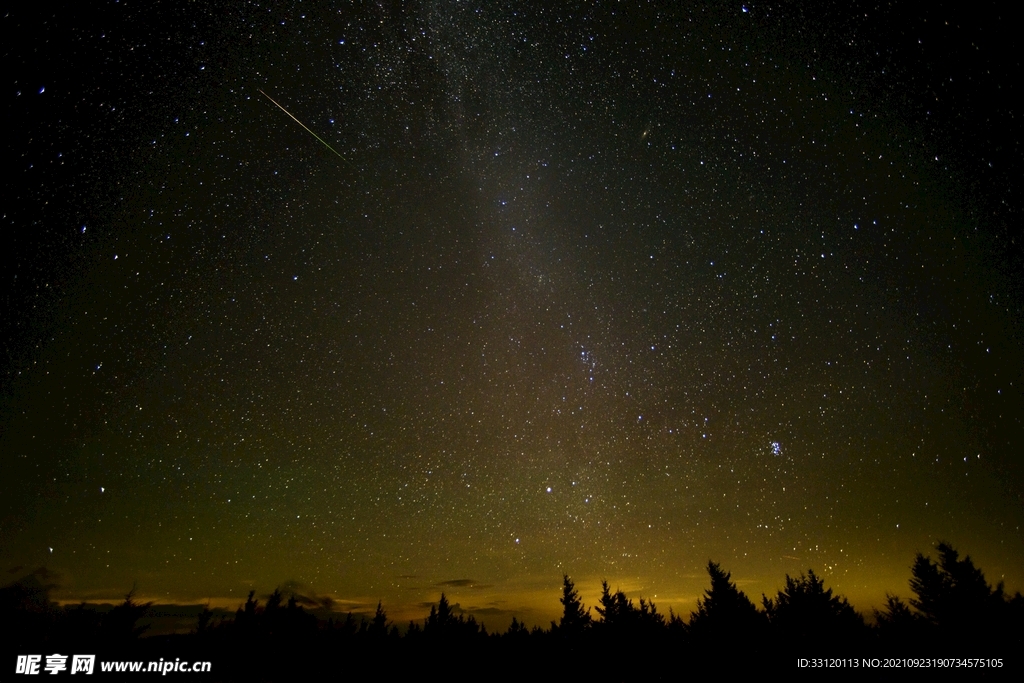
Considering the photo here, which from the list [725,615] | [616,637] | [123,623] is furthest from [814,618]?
[123,623]

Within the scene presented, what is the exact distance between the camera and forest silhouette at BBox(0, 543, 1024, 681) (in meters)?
20.8

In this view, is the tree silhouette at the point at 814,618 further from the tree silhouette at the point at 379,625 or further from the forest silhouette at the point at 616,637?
the tree silhouette at the point at 379,625

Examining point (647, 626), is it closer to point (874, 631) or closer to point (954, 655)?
point (874, 631)

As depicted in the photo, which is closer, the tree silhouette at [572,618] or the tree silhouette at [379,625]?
the tree silhouette at [572,618]

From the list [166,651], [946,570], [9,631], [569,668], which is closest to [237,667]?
[166,651]

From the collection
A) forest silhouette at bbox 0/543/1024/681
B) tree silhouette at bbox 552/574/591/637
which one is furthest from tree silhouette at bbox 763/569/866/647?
tree silhouette at bbox 552/574/591/637

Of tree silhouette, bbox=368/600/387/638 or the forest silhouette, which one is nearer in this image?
the forest silhouette

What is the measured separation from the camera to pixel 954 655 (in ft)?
64.3

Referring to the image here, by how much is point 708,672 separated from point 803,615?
6.13 meters

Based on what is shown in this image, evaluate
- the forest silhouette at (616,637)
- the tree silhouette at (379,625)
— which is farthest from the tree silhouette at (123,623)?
the tree silhouette at (379,625)

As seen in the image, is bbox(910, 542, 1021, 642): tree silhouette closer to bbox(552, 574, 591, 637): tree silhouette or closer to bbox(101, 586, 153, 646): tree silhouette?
bbox(552, 574, 591, 637): tree silhouette

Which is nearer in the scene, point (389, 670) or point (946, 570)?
point (946, 570)

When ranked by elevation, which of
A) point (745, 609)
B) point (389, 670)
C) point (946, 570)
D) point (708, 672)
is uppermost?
point (946, 570)

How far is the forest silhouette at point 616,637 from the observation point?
20.8m
